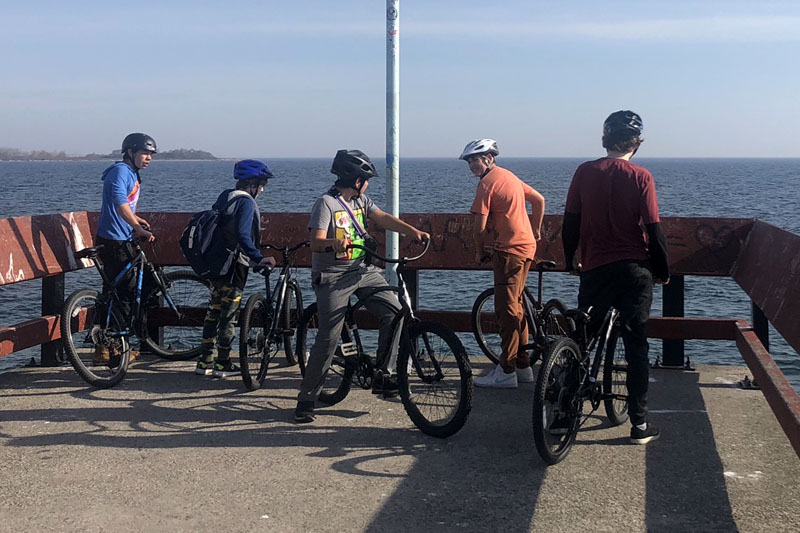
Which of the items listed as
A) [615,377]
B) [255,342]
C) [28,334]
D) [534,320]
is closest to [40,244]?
[28,334]

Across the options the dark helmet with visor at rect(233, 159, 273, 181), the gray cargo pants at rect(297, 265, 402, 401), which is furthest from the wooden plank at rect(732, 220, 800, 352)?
the dark helmet with visor at rect(233, 159, 273, 181)

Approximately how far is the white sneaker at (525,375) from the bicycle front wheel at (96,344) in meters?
3.22

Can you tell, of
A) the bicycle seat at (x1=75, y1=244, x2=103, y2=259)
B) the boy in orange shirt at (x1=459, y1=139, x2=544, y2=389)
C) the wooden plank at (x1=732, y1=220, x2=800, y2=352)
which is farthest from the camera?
the bicycle seat at (x1=75, y1=244, x2=103, y2=259)

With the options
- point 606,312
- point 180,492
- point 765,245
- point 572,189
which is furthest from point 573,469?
point 765,245

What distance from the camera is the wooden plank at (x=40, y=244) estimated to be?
24.9 feet

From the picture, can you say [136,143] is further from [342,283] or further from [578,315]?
[578,315]

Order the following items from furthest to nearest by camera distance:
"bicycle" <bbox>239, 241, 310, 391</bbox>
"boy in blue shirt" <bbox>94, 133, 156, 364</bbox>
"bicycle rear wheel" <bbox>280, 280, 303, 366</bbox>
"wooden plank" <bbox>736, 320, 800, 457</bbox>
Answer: "boy in blue shirt" <bbox>94, 133, 156, 364</bbox>, "bicycle rear wheel" <bbox>280, 280, 303, 366</bbox>, "bicycle" <bbox>239, 241, 310, 391</bbox>, "wooden plank" <bbox>736, 320, 800, 457</bbox>

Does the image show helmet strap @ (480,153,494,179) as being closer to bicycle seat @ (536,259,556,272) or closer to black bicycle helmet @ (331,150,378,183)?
bicycle seat @ (536,259,556,272)

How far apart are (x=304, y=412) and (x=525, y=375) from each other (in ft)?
6.61

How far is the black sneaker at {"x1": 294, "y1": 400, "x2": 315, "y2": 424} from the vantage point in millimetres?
6461

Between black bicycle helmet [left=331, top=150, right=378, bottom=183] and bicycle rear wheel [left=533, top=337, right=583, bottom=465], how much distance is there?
72.9 inches

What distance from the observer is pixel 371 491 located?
5.10 m

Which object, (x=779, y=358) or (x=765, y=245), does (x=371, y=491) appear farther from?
(x=779, y=358)

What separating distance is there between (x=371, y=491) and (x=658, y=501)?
1.54 metres
